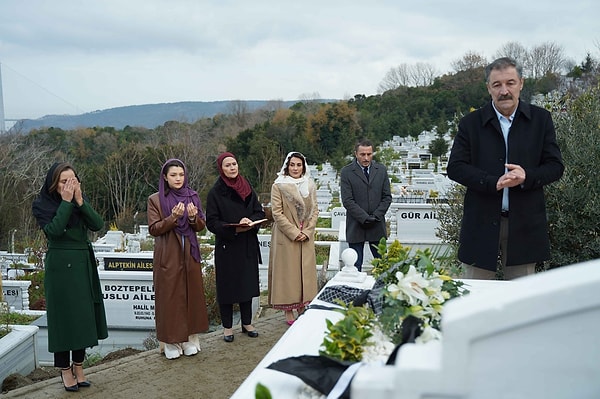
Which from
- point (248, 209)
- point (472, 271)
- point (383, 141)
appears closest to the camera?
point (472, 271)

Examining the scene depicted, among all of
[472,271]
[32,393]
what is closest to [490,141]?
[472,271]

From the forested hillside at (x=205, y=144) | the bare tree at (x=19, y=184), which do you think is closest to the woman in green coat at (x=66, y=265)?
the forested hillside at (x=205, y=144)

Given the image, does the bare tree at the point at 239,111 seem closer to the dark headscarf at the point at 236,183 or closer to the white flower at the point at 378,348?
the dark headscarf at the point at 236,183

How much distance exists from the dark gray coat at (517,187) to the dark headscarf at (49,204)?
9.15ft

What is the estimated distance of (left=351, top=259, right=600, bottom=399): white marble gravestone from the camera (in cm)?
136

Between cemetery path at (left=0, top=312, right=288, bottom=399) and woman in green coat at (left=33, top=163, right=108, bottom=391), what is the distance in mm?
384

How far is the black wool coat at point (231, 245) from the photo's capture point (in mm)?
5086

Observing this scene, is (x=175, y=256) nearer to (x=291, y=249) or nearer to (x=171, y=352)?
(x=171, y=352)

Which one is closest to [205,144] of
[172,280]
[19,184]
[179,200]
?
[19,184]

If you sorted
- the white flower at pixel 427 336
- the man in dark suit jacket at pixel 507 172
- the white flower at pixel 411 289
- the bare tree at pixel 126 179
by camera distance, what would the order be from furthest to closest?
the bare tree at pixel 126 179, the man in dark suit jacket at pixel 507 172, the white flower at pixel 411 289, the white flower at pixel 427 336

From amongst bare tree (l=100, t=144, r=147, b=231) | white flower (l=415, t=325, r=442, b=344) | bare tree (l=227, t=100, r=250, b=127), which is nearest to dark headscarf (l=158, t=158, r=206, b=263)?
white flower (l=415, t=325, r=442, b=344)

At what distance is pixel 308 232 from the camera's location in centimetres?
545

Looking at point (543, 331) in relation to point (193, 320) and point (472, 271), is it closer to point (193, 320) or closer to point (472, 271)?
point (472, 271)

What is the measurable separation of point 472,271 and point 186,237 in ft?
8.09
